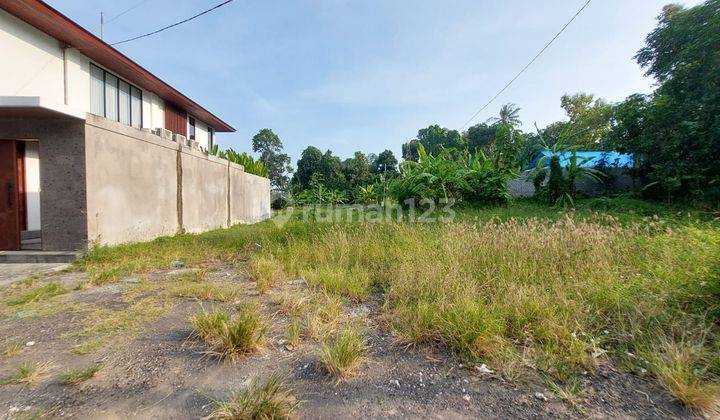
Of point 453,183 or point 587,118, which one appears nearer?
point 453,183

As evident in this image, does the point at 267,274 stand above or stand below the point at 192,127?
below

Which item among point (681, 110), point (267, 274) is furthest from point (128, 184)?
point (681, 110)

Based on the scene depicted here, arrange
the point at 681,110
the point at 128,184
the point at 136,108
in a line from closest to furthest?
the point at 128,184, the point at 681,110, the point at 136,108

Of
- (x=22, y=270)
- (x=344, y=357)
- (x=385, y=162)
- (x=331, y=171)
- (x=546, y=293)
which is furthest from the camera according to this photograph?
(x=385, y=162)

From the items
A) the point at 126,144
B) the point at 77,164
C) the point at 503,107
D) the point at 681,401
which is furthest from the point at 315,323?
the point at 503,107

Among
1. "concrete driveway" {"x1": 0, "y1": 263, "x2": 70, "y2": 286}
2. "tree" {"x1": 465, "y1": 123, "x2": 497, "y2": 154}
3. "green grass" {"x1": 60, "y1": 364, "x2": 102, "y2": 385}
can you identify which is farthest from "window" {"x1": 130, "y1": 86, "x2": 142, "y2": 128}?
"tree" {"x1": 465, "y1": 123, "x2": 497, "y2": 154}

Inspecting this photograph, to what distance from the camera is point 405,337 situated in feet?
7.20

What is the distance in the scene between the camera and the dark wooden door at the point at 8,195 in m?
5.28

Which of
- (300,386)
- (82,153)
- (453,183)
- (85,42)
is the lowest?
(300,386)

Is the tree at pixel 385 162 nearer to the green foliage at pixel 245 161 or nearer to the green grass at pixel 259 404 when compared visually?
the green foliage at pixel 245 161

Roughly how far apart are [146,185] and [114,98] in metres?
4.97

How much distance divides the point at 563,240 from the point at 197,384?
4032mm

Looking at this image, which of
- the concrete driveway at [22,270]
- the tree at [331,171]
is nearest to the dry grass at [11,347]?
the concrete driveway at [22,270]

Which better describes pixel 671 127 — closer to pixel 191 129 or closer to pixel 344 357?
pixel 344 357
